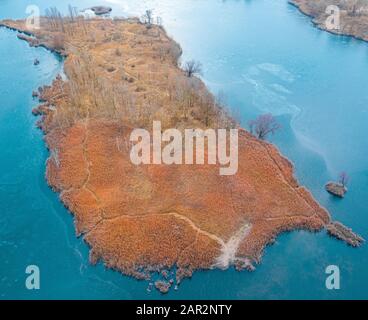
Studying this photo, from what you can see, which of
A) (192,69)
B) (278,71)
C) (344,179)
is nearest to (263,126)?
(344,179)

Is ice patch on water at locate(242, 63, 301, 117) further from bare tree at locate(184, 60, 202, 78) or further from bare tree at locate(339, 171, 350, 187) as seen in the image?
bare tree at locate(339, 171, 350, 187)

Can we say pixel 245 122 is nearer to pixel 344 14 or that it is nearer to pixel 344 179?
pixel 344 179

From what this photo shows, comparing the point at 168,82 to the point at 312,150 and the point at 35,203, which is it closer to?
the point at 312,150

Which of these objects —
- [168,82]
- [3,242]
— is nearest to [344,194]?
[168,82]

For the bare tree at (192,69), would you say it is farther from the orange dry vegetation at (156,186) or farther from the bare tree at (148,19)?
the bare tree at (148,19)

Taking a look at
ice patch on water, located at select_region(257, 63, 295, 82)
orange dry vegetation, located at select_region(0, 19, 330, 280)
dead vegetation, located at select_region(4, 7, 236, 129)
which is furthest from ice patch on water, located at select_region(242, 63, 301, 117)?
orange dry vegetation, located at select_region(0, 19, 330, 280)

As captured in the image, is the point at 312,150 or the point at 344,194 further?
the point at 312,150
